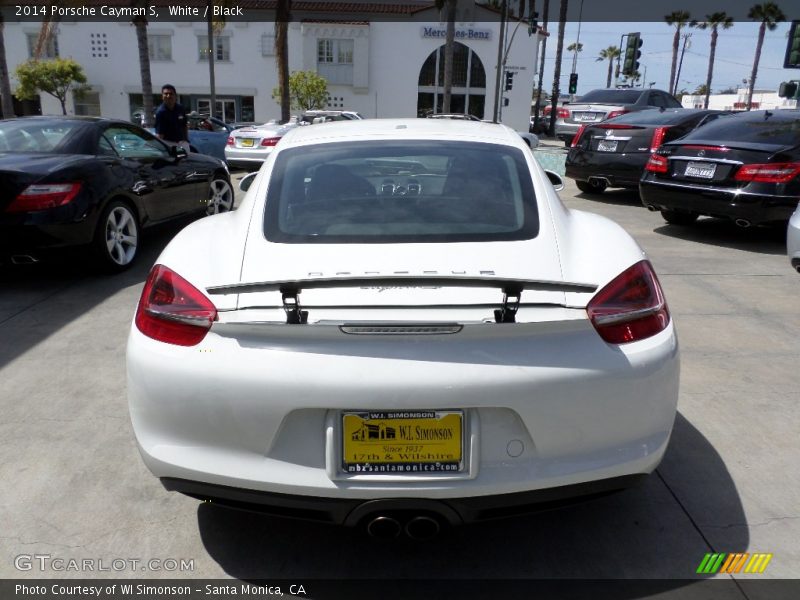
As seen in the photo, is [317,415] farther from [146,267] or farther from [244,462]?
[146,267]

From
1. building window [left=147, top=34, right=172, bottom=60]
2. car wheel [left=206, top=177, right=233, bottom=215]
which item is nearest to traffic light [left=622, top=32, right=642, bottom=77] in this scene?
car wheel [left=206, top=177, right=233, bottom=215]

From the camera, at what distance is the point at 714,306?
17.9 ft

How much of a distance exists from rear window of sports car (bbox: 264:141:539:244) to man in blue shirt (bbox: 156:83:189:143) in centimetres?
777

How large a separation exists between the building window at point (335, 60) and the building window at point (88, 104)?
15198 millimetres

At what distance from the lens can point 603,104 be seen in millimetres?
18297

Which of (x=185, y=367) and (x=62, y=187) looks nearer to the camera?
(x=185, y=367)

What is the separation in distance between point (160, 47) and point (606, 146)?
42.4 meters

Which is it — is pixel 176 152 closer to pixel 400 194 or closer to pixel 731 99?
pixel 400 194

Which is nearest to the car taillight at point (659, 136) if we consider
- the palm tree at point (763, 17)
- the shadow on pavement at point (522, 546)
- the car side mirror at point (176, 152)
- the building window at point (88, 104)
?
the car side mirror at point (176, 152)

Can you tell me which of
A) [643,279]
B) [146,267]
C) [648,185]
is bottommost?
[146,267]

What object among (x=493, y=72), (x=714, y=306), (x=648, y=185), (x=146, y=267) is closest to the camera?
(x=714, y=306)

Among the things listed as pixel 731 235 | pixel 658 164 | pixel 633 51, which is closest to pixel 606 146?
pixel 658 164

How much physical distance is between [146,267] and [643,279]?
526cm

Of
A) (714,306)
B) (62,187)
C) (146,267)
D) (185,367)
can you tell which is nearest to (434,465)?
(185,367)
